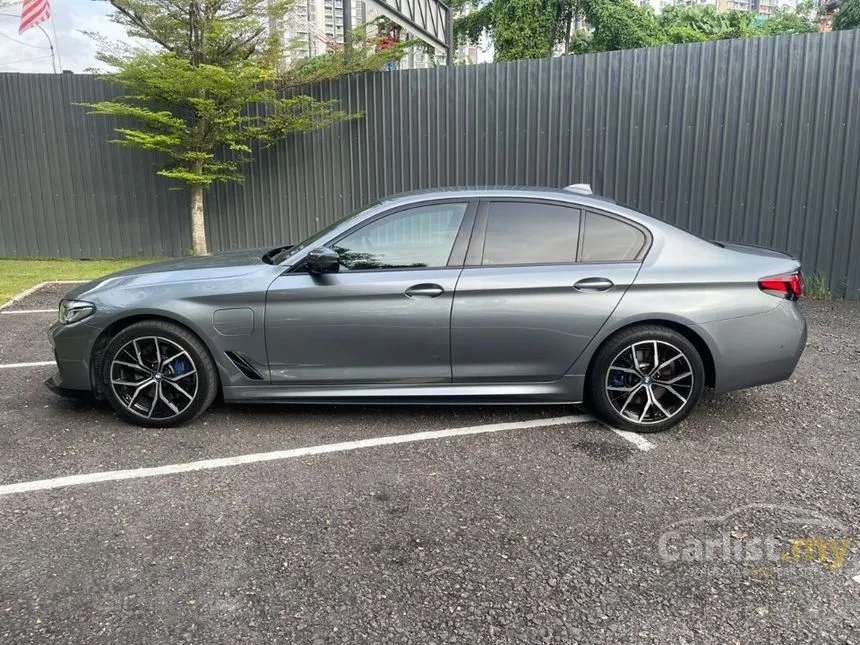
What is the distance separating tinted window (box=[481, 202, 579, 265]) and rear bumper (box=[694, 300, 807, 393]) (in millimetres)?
973

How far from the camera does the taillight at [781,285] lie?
403 centimetres

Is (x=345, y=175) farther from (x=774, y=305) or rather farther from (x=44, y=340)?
(x=774, y=305)

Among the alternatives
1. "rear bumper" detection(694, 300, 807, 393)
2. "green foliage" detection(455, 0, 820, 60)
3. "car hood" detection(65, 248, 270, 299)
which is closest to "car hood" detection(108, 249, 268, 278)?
"car hood" detection(65, 248, 270, 299)

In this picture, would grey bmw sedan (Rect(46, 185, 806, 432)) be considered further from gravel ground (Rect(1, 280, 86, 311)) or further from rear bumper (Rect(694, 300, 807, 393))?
gravel ground (Rect(1, 280, 86, 311))

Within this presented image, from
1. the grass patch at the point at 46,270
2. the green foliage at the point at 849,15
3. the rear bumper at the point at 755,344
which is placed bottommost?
the grass patch at the point at 46,270

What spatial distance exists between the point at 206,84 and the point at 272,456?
725 centimetres

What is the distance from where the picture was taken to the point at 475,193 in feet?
14.0

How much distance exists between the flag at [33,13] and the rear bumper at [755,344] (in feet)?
49.1

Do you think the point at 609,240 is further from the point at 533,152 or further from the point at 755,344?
the point at 533,152

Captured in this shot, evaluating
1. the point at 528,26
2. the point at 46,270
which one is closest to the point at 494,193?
the point at 46,270

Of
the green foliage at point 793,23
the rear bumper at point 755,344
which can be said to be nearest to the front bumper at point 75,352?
the rear bumper at point 755,344

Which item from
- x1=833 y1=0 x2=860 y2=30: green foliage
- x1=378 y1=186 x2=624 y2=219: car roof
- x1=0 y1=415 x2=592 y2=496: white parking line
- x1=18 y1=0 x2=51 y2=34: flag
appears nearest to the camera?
x1=0 y1=415 x2=592 y2=496: white parking line

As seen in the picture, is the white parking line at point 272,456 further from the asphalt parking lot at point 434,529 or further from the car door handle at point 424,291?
the car door handle at point 424,291

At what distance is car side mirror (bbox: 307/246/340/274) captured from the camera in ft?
12.9
